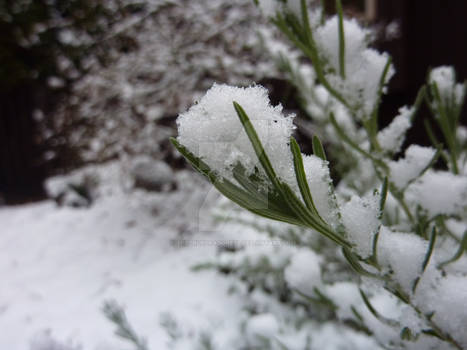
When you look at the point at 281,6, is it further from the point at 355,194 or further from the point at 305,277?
the point at 305,277

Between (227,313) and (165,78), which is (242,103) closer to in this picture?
(227,313)

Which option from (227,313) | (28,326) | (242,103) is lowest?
(28,326)

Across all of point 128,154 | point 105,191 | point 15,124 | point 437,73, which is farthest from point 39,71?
point 437,73

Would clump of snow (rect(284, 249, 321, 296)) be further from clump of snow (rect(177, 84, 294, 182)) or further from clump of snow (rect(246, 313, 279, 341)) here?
clump of snow (rect(246, 313, 279, 341))

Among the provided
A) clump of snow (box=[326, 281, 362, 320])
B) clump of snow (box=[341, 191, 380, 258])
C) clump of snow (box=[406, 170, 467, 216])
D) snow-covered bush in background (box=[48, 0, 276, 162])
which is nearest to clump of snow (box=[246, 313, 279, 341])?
clump of snow (box=[326, 281, 362, 320])

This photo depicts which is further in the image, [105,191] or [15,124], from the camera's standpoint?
[15,124]

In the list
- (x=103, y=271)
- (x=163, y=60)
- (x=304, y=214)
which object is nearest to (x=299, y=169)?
(x=304, y=214)
